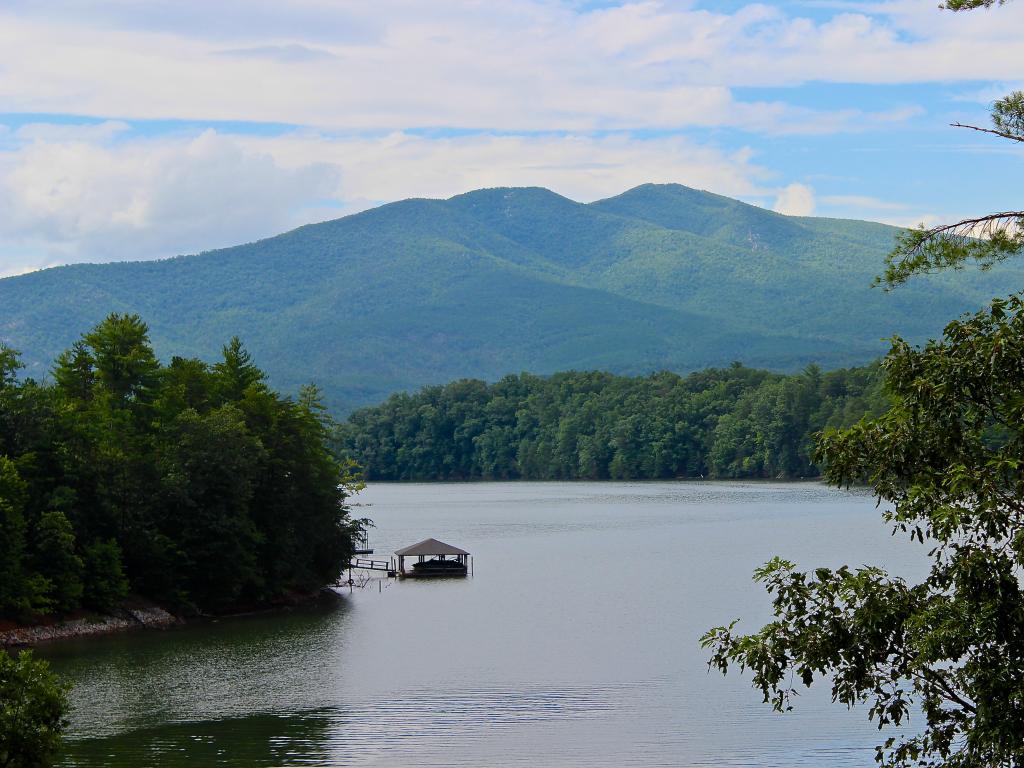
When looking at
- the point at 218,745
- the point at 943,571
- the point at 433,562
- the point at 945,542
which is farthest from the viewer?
the point at 433,562

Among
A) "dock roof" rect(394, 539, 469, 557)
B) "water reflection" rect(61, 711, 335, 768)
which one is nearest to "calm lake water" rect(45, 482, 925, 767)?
"water reflection" rect(61, 711, 335, 768)

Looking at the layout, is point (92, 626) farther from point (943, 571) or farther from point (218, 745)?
point (943, 571)

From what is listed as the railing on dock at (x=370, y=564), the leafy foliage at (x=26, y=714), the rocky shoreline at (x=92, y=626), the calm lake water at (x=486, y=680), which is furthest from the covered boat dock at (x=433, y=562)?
the leafy foliage at (x=26, y=714)

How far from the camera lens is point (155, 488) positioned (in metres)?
53.5

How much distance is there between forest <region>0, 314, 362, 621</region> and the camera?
1833 inches

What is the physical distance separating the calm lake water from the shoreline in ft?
3.20

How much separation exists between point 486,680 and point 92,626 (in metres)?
15.8

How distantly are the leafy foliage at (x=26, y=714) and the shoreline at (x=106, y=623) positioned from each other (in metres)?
21.7

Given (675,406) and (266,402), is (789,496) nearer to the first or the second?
(675,406)

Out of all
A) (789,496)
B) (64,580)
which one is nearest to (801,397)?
(789,496)

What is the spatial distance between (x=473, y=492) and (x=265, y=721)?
443 feet

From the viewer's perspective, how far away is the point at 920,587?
15.1 metres

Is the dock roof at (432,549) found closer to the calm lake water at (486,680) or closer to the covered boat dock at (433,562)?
the covered boat dock at (433,562)

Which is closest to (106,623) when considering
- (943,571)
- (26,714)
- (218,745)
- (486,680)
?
(486,680)
